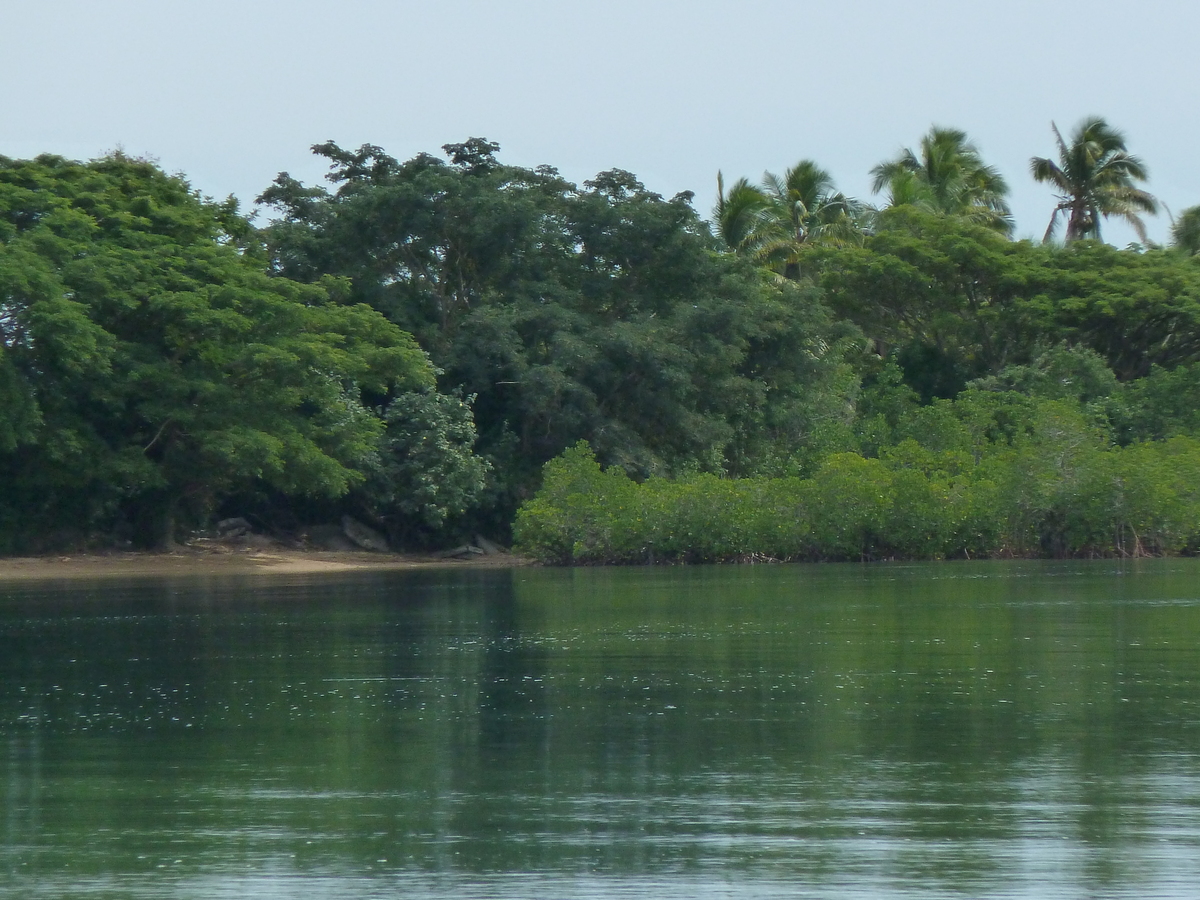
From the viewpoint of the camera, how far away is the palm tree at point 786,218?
54906 mm

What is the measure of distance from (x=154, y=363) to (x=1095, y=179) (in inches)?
1405

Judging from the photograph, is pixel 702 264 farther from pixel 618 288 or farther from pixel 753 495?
pixel 753 495

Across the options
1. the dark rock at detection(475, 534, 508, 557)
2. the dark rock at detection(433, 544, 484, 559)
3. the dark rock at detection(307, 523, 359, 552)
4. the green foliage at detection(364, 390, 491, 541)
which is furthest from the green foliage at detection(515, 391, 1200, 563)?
the dark rock at detection(307, 523, 359, 552)

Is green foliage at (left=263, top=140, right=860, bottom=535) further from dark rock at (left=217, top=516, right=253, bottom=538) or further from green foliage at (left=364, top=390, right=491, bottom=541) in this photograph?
dark rock at (left=217, top=516, right=253, bottom=538)

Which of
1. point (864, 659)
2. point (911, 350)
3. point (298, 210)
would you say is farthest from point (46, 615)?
point (911, 350)

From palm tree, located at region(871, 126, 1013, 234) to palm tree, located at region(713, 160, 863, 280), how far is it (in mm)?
2075

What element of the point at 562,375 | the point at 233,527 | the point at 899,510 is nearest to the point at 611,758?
the point at 899,510

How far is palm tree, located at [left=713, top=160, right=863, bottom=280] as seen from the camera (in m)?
54.9

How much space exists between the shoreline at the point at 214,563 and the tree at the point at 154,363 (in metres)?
1.03

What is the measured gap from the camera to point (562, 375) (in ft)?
137

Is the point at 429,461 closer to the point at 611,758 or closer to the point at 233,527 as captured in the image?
the point at 233,527

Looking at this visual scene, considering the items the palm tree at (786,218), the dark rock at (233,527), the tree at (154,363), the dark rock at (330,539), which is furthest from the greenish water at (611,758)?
the palm tree at (786,218)

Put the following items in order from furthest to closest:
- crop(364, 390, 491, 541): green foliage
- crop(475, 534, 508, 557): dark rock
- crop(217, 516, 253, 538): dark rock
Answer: crop(475, 534, 508, 557): dark rock → crop(217, 516, 253, 538): dark rock → crop(364, 390, 491, 541): green foliage

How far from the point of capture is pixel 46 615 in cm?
2322
